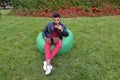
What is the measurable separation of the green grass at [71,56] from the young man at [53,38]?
27 cm

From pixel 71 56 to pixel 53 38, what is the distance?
0.80 m

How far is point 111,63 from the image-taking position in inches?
253

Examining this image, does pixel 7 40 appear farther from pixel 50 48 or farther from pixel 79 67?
pixel 79 67

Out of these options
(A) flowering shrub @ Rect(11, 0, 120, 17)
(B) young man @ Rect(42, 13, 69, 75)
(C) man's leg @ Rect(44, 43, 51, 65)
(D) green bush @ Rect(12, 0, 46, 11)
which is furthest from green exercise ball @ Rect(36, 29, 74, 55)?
(D) green bush @ Rect(12, 0, 46, 11)

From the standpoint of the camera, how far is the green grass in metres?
6.03

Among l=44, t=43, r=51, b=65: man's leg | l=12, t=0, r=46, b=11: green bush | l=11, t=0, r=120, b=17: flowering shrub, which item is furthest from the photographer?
l=12, t=0, r=46, b=11: green bush

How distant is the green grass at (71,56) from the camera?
603 cm

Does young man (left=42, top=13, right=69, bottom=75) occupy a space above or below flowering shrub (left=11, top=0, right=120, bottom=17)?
above

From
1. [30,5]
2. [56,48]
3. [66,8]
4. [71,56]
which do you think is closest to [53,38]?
[56,48]

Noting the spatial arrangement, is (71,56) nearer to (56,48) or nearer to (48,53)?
(56,48)

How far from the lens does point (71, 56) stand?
664 cm

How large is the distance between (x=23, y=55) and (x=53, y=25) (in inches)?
48.0

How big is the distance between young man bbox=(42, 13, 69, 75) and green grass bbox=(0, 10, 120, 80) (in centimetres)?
27

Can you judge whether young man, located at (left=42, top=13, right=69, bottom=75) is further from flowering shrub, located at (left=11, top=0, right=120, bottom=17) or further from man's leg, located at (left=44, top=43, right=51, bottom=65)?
flowering shrub, located at (left=11, top=0, right=120, bottom=17)
